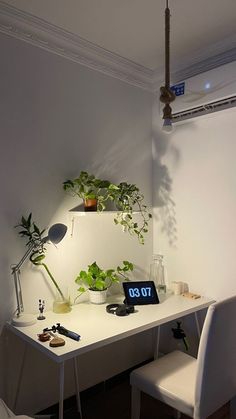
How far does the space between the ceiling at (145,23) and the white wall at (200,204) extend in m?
0.45

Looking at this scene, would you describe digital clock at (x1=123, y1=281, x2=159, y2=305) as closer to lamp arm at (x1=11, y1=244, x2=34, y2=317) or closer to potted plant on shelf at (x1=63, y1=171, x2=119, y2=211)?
potted plant on shelf at (x1=63, y1=171, x2=119, y2=211)

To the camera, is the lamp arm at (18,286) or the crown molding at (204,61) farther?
the crown molding at (204,61)

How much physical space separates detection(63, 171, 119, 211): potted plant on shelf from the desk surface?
25.0 inches

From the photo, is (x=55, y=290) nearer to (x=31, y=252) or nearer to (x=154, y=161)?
(x=31, y=252)

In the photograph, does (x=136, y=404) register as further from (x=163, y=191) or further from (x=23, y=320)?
(x=163, y=191)

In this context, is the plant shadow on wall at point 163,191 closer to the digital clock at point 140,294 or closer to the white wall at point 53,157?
the white wall at point 53,157

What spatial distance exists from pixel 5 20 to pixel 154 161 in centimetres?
137

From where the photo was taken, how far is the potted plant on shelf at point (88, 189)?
1.94 metres

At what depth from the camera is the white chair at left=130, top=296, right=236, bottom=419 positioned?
1.35 m

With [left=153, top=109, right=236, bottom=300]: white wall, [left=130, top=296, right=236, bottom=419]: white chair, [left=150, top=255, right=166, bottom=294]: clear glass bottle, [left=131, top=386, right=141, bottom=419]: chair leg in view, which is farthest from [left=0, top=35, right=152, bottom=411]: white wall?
[left=130, top=296, right=236, bottom=419]: white chair

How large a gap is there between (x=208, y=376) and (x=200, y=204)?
44.9 inches

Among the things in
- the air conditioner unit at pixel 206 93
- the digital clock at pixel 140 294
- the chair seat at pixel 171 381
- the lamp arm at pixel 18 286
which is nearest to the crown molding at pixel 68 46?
the air conditioner unit at pixel 206 93

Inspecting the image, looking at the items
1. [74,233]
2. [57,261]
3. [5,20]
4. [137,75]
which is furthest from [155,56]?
[57,261]

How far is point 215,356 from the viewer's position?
1.38 metres
